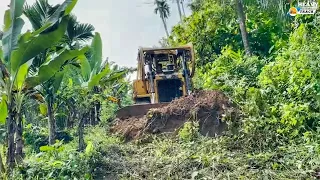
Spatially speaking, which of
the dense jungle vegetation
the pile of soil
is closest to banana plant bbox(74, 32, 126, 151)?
the dense jungle vegetation

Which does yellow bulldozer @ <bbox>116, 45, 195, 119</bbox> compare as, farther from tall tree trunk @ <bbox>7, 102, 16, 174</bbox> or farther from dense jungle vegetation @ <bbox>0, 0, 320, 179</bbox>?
tall tree trunk @ <bbox>7, 102, 16, 174</bbox>

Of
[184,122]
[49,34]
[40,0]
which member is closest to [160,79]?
[184,122]

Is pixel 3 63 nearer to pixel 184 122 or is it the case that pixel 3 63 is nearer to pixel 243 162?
pixel 184 122

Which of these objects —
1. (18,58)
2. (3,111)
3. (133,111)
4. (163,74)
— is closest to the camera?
(3,111)

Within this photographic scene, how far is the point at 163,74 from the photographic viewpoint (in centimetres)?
975

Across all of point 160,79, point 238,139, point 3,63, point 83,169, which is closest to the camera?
point 83,169

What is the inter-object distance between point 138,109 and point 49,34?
332 centimetres

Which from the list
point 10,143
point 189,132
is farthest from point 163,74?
Answer: point 10,143

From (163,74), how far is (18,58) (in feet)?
16.3

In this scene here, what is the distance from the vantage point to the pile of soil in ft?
22.6

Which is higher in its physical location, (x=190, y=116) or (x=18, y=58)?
(x=18, y=58)

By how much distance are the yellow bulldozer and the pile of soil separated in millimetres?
1770

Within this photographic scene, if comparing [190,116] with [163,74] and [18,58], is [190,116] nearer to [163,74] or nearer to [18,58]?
[163,74]

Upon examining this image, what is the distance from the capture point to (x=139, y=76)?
10.6 m
